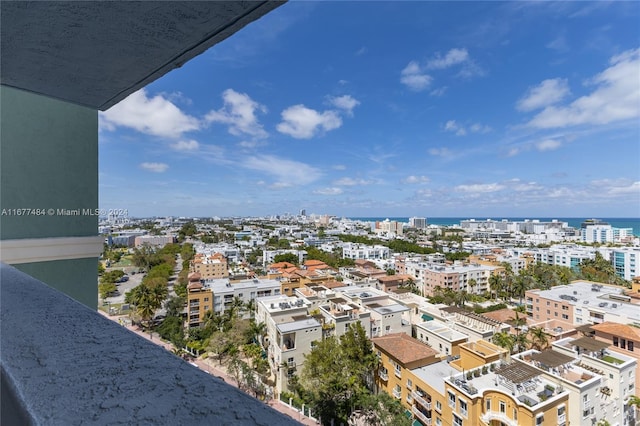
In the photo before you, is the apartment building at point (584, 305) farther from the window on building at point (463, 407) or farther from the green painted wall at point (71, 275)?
the green painted wall at point (71, 275)

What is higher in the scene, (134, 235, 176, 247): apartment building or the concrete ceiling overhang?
the concrete ceiling overhang

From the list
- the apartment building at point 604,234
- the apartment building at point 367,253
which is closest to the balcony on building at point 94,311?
the apartment building at point 367,253

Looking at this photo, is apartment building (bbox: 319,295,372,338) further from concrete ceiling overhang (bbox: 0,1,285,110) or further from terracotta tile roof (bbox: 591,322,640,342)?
concrete ceiling overhang (bbox: 0,1,285,110)

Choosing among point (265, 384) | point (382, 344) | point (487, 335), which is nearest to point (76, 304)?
point (382, 344)

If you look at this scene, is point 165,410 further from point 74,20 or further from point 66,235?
point 66,235

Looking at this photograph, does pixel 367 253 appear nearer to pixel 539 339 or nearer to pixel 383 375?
pixel 539 339

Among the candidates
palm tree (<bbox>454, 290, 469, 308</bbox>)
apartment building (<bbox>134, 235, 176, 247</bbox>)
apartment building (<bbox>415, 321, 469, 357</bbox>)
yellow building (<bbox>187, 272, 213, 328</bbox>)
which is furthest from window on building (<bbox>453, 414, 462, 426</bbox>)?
apartment building (<bbox>134, 235, 176, 247</bbox>)
